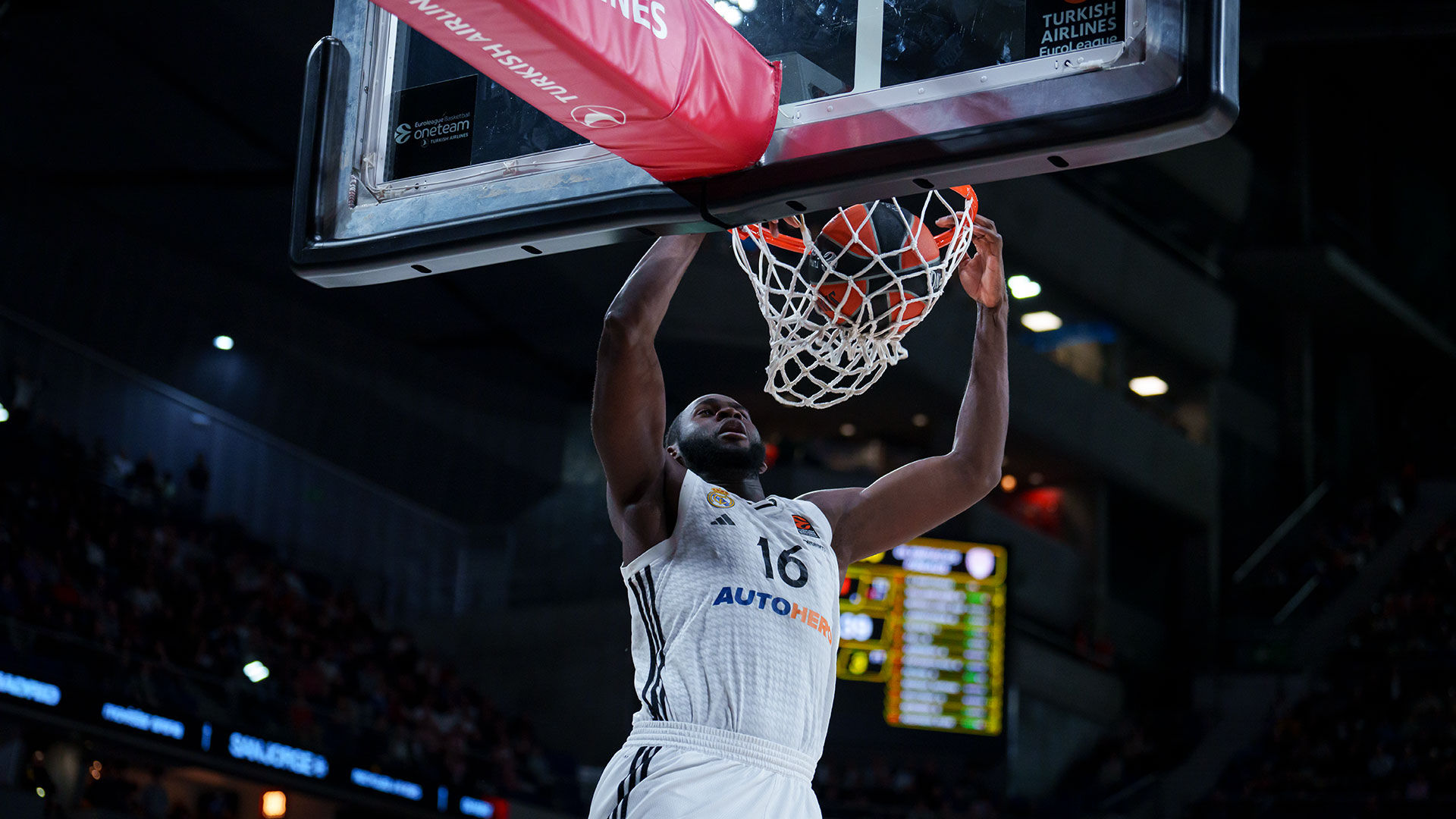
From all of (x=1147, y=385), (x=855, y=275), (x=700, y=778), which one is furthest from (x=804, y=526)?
(x=1147, y=385)

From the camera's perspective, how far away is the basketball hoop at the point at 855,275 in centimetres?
431

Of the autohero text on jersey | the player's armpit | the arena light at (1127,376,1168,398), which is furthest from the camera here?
the arena light at (1127,376,1168,398)

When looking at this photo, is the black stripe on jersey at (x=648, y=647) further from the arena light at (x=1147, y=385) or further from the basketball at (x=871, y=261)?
the arena light at (x=1147, y=385)

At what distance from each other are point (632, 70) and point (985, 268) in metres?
Result: 1.47

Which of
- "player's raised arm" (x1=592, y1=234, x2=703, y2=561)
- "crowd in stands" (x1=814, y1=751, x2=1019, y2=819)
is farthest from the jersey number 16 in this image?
"crowd in stands" (x1=814, y1=751, x2=1019, y2=819)

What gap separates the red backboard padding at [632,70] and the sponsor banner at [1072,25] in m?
0.62

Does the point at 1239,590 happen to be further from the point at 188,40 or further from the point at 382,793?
the point at 188,40

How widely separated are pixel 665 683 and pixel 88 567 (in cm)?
1195

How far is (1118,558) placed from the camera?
80.0ft

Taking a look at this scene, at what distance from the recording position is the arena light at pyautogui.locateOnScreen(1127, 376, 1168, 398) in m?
24.1

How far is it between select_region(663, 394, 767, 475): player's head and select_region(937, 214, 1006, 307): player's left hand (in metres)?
0.79

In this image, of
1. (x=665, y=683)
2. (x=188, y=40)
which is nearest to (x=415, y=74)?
(x=665, y=683)

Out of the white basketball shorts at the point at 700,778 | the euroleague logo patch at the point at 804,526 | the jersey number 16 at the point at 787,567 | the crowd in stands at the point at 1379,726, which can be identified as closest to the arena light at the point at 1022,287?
the crowd in stands at the point at 1379,726

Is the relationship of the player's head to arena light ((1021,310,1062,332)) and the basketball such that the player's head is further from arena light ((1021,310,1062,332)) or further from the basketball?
arena light ((1021,310,1062,332))
